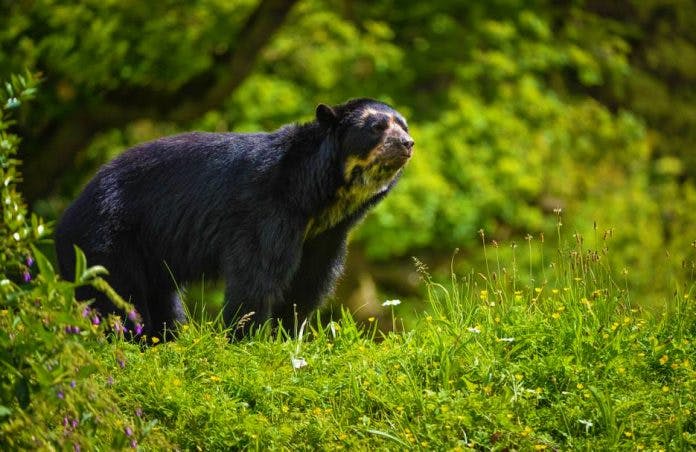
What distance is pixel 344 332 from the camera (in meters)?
5.85

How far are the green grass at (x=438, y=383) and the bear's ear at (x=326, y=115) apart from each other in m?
1.90

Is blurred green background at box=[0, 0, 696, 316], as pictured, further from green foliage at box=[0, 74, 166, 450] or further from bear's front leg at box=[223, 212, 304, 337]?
green foliage at box=[0, 74, 166, 450]

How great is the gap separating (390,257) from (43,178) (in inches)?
212

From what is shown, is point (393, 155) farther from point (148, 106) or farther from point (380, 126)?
point (148, 106)

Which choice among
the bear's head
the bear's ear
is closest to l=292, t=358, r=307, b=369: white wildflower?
the bear's head

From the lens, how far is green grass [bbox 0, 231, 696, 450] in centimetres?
493

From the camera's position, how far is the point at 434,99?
1709cm

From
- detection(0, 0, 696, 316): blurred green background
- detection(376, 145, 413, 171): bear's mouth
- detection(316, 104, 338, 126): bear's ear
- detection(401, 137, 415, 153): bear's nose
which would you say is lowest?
detection(0, 0, 696, 316): blurred green background

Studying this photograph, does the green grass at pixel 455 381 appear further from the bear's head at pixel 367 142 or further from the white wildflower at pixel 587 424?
the bear's head at pixel 367 142

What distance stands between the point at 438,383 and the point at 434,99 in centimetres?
1214

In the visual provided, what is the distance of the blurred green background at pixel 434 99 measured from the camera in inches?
550

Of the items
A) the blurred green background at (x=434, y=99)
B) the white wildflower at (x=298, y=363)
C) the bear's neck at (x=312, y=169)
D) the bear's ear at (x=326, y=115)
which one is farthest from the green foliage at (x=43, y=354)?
the blurred green background at (x=434, y=99)

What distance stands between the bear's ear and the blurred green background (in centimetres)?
637

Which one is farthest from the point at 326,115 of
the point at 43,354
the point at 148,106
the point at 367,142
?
the point at 148,106
